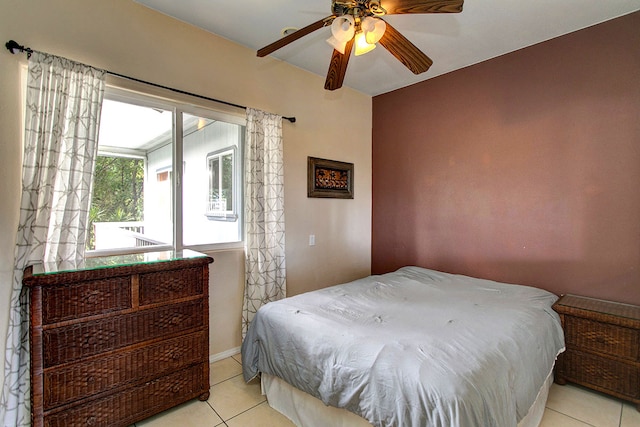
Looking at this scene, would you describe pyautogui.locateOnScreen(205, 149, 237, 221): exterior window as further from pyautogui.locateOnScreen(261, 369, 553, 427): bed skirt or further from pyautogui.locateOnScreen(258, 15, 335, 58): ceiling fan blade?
pyautogui.locateOnScreen(261, 369, 553, 427): bed skirt

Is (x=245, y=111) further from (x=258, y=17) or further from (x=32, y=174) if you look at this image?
(x=32, y=174)

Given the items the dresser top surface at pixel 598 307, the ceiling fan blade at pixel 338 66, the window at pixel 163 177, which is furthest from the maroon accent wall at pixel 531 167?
the window at pixel 163 177

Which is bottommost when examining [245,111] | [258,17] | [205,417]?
[205,417]

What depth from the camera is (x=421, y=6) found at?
1.46 meters

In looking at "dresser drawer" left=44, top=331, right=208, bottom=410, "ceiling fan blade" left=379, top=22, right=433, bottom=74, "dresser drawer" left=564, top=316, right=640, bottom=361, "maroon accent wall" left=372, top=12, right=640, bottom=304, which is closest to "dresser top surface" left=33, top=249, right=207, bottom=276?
"dresser drawer" left=44, top=331, right=208, bottom=410

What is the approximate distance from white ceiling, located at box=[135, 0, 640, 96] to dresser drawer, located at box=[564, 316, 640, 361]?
220 cm

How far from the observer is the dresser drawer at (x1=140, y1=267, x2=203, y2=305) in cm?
174

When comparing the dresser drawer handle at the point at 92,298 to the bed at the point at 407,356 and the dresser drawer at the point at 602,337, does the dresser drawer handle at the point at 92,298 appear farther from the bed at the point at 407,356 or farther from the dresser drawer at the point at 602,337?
the dresser drawer at the point at 602,337

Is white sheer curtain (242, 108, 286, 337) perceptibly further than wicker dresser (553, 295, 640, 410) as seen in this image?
Yes

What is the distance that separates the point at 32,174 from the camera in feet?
5.52

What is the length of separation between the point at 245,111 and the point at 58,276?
1.79 m

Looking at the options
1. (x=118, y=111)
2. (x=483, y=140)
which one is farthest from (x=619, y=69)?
(x=118, y=111)

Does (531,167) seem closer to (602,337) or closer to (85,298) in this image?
(602,337)

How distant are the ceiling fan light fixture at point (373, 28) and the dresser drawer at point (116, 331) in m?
1.85
